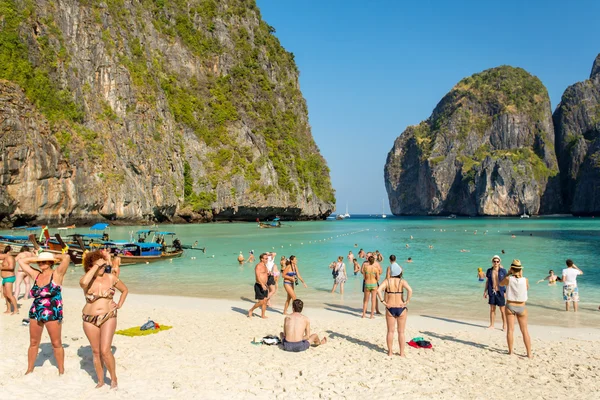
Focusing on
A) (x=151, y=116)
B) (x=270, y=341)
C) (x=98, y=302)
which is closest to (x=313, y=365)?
(x=270, y=341)

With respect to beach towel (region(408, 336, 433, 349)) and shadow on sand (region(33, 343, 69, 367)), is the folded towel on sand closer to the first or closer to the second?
shadow on sand (region(33, 343, 69, 367))

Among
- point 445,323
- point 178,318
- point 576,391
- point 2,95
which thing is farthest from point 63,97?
point 576,391

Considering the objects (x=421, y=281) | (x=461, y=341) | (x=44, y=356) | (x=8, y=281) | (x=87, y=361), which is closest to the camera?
(x=87, y=361)

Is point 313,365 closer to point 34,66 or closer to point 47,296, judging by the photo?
point 47,296

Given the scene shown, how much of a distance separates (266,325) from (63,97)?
54.3m

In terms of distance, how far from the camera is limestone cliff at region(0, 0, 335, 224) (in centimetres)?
5034

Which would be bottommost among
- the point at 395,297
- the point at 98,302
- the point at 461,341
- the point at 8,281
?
the point at 461,341

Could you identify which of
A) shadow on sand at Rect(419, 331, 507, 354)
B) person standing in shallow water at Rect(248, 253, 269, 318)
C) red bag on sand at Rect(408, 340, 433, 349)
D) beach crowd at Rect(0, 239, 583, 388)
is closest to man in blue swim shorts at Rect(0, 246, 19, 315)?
beach crowd at Rect(0, 239, 583, 388)

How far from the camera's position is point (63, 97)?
55.0 m

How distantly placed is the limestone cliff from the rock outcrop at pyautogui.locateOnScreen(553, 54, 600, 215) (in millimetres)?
99973

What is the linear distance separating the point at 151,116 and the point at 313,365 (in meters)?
69.7

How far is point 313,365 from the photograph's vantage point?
8094 mm

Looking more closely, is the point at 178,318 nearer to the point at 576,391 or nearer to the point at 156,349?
the point at 156,349

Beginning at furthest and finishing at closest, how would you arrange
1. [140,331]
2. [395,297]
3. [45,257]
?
[140,331] → [395,297] → [45,257]
